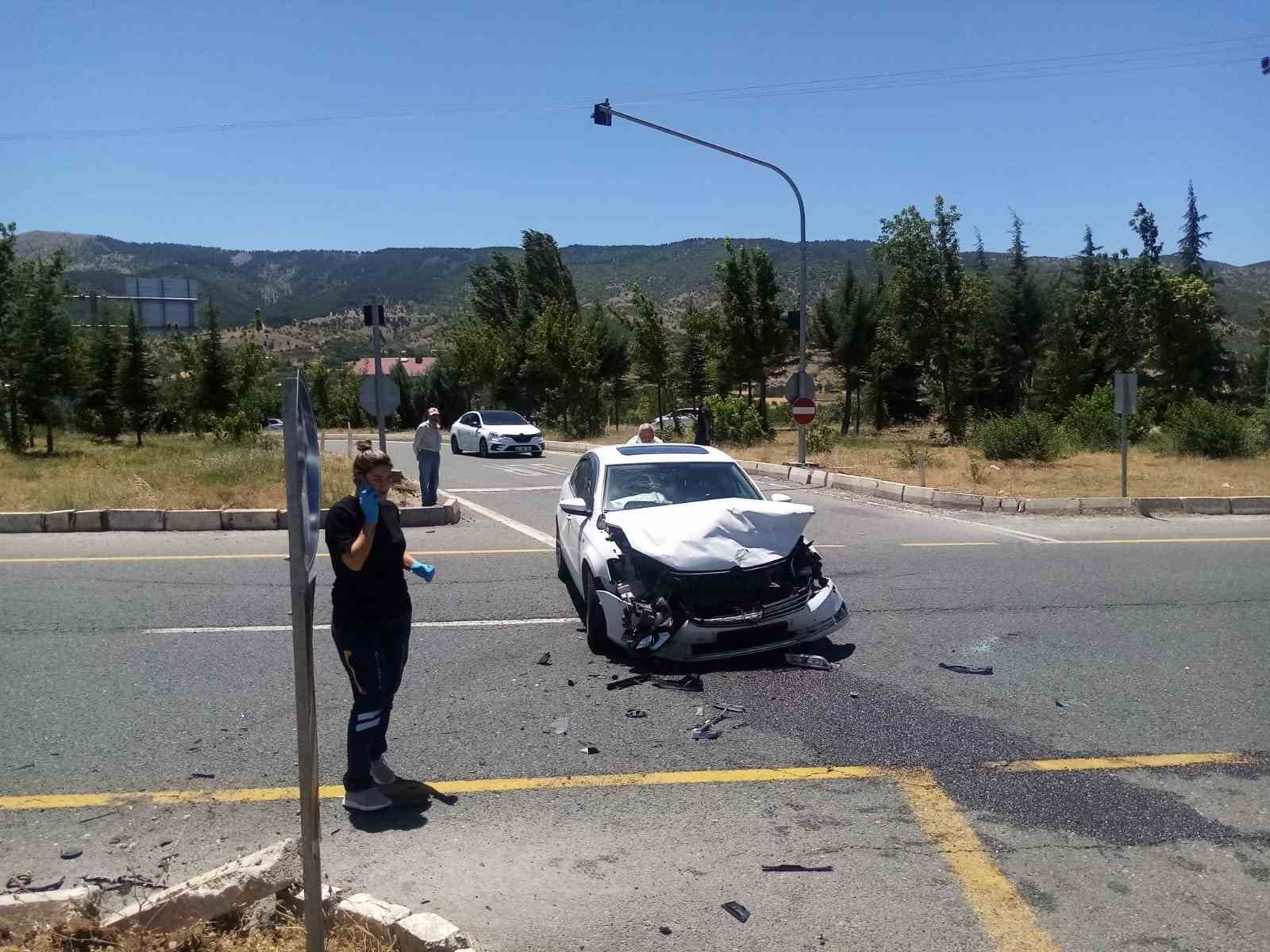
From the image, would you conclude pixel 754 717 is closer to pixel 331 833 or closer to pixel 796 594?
pixel 796 594

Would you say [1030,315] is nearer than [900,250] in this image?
No

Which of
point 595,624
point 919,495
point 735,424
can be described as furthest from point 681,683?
point 735,424

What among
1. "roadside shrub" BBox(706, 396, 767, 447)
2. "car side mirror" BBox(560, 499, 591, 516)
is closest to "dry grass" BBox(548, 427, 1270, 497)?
"roadside shrub" BBox(706, 396, 767, 447)

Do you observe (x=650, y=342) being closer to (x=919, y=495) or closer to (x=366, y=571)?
(x=919, y=495)

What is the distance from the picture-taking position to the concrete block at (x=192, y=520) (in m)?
14.4

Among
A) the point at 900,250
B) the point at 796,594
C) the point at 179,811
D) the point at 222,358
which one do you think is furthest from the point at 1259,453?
the point at 222,358

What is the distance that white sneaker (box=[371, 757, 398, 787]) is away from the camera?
5.10 meters

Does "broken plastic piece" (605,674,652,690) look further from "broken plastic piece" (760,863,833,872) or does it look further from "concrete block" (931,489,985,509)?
"concrete block" (931,489,985,509)

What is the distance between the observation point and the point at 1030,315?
48688mm

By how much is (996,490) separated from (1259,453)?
977cm

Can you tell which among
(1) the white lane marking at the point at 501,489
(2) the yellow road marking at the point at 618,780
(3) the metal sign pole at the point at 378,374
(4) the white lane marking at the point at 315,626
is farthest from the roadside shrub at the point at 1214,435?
(2) the yellow road marking at the point at 618,780

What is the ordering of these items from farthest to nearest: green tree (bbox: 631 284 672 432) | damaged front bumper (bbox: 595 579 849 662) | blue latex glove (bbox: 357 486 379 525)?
1. green tree (bbox: 631 284 672 432)
2. damaged front bumper (bbox: 595 579 849 662)
3. blue latex glove (bbox: 357 486 379 525)

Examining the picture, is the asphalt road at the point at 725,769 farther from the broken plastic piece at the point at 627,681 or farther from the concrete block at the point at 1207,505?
the concrete block at the point at 1207,505

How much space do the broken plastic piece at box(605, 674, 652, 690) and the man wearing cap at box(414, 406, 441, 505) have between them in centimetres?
916
